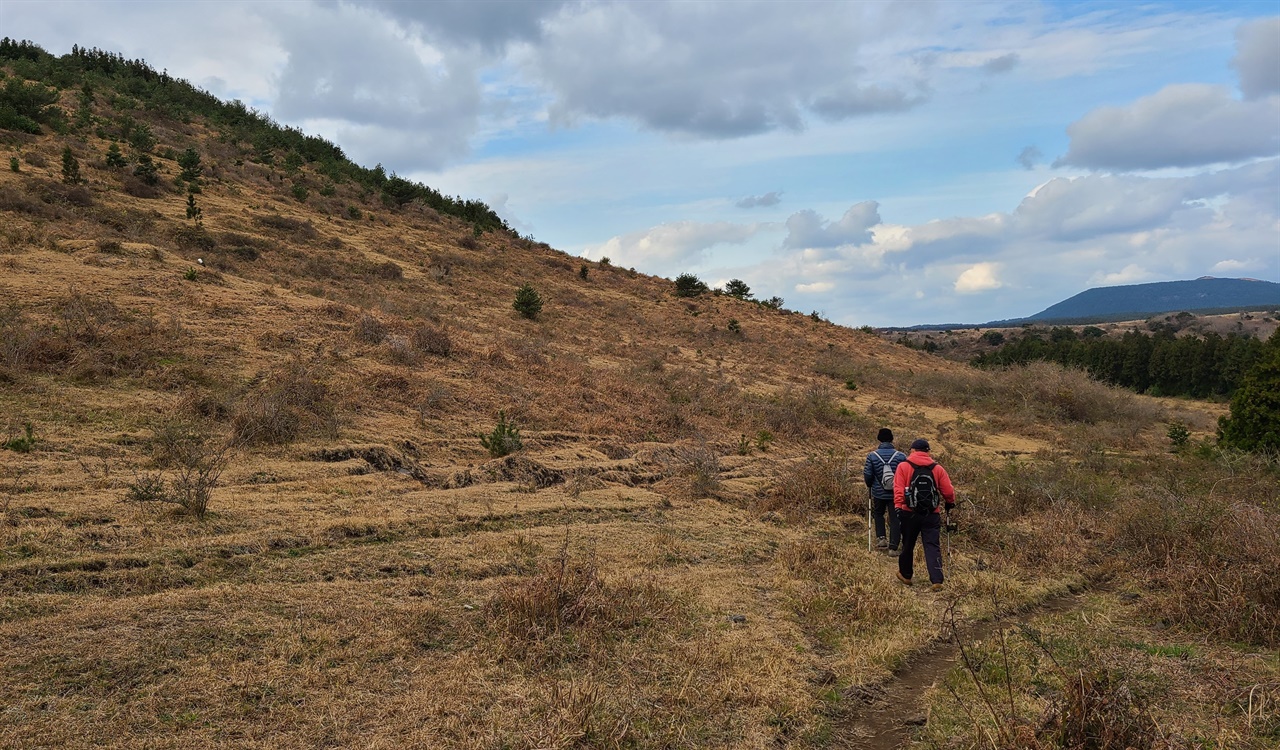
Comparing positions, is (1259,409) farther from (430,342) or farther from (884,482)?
(430,342)

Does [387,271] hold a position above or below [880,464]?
above

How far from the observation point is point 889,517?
955 cm

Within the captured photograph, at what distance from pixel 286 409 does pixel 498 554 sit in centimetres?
533

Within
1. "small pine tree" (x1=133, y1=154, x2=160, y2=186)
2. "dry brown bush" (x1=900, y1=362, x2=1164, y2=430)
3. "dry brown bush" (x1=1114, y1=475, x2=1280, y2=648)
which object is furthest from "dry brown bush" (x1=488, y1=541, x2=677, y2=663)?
"small pine tree" (x1=133, y1=154, x2=160, y2=186)

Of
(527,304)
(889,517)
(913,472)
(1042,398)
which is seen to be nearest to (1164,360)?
(1042,398)

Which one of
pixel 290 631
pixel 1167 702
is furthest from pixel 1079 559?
pixel 290 631

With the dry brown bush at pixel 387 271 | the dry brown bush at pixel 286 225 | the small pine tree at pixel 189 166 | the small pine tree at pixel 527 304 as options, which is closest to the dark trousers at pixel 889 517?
the small pine tree at pixel 527 304

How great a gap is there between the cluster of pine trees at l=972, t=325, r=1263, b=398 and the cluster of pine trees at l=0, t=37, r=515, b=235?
119 ft

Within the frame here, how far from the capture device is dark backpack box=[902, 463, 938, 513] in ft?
26.0

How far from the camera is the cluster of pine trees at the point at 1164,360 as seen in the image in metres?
43.8

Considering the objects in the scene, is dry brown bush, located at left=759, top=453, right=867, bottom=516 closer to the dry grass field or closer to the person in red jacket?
the dry grass field

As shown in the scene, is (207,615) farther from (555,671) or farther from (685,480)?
(685,480)

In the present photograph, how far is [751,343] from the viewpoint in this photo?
31.5 metres

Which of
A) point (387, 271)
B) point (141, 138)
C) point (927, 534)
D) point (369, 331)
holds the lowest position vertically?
point (927, 534)
